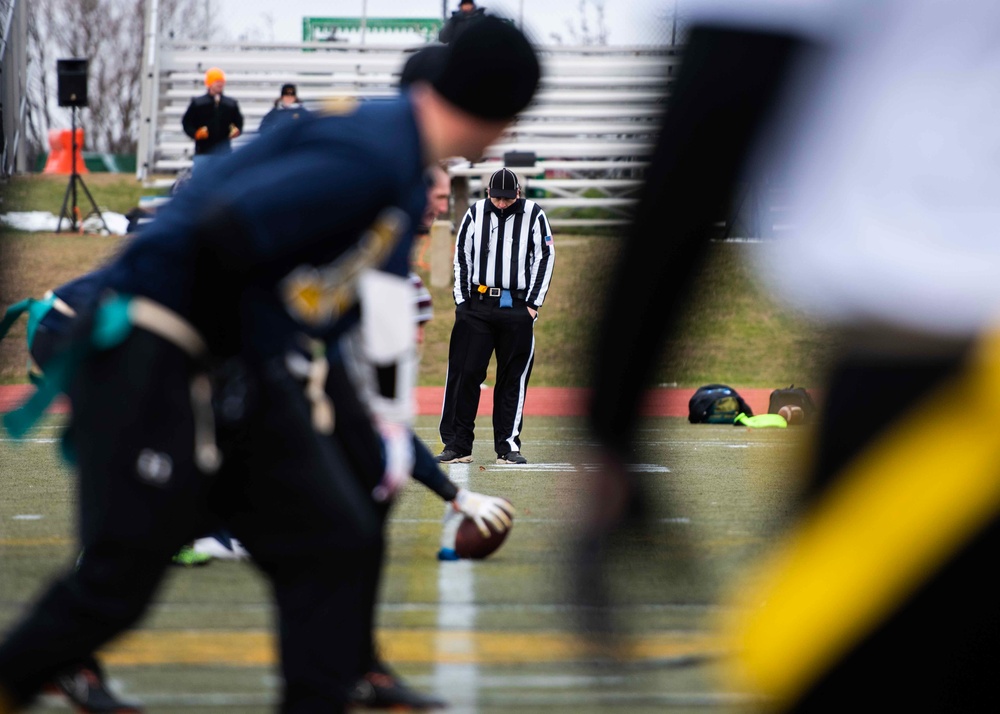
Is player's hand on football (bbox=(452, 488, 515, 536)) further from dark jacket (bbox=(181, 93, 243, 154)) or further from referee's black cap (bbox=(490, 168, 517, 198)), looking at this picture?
dark jacket (bbox=(181, 93, 243, 154))

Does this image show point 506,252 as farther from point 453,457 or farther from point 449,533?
point 449,533

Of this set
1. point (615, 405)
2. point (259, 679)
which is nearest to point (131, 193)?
point (259, 679)

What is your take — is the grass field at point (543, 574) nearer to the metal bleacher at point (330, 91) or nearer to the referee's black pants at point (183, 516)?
the referee's black pants at point (183, 516)

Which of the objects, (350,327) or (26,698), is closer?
(26,698)

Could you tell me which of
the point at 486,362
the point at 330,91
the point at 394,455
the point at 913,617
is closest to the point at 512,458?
the point at 486,362

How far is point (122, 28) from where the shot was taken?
151 ft

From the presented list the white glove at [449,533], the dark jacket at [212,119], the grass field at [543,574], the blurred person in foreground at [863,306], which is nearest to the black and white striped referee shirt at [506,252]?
the grass field at [543,574]

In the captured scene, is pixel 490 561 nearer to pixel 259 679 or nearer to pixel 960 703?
pixel 259 679

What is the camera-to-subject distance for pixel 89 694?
3.57m

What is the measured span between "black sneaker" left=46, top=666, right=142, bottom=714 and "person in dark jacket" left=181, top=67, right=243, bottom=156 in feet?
53.8

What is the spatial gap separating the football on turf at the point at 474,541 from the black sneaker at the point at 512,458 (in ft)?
14.1

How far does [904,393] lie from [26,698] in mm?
2097

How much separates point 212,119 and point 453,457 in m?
11.0

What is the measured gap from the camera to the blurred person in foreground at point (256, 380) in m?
2.62
